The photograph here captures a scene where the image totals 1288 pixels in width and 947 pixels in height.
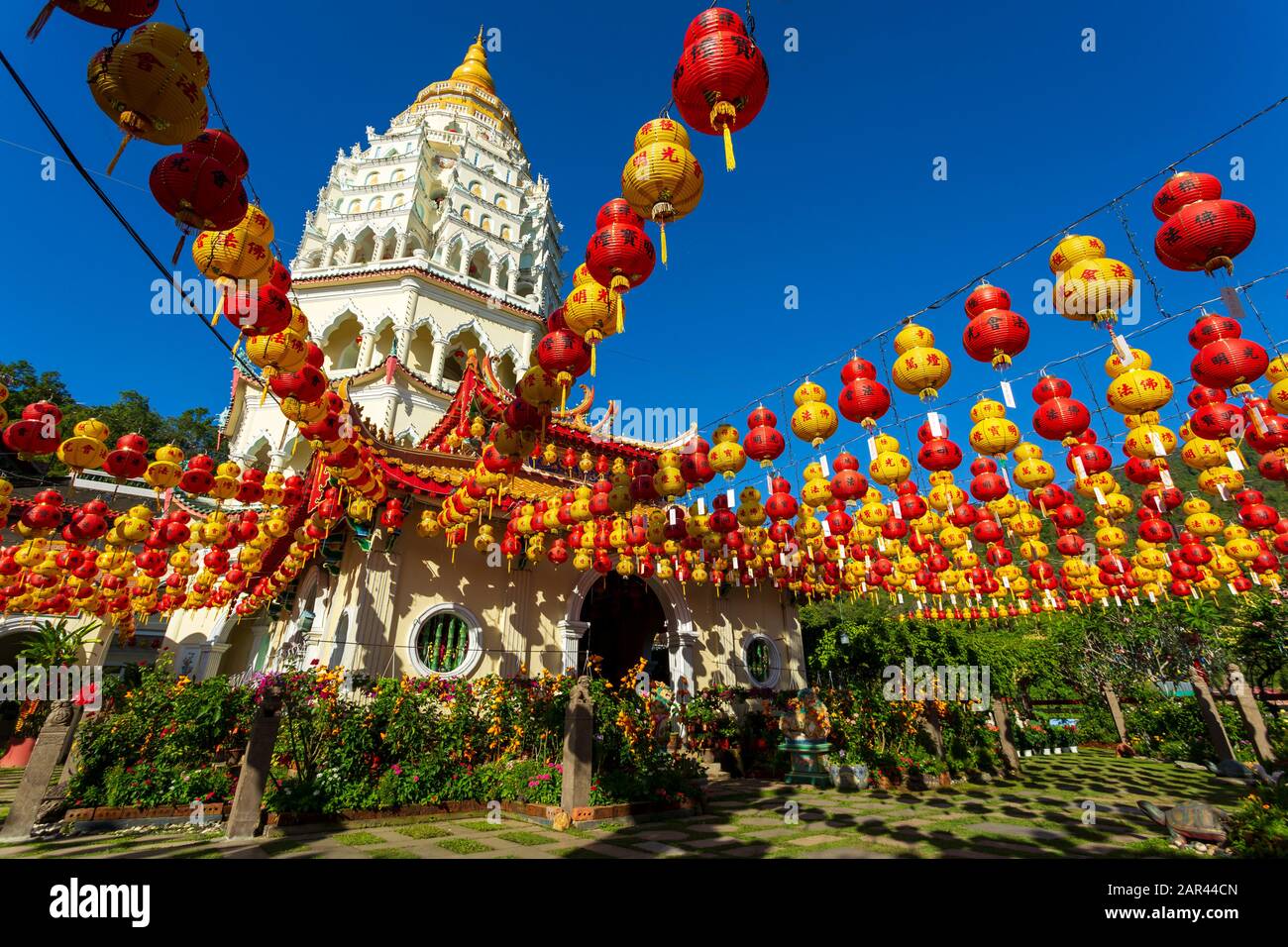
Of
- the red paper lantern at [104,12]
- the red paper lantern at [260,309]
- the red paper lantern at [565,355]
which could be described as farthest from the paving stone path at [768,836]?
the red paper lantern at [104,12]

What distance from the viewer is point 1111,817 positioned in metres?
8.32

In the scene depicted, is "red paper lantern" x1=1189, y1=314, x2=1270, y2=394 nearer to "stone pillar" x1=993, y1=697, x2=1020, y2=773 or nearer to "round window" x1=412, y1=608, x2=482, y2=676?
"stone pillar" x1=993, y1=697, x2=1020, y2=773

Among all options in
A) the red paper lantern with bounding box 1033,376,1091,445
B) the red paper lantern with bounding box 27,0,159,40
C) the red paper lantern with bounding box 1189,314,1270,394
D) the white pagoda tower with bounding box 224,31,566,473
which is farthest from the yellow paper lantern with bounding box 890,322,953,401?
the white pagoda tower with bounding box 224,31,566,473

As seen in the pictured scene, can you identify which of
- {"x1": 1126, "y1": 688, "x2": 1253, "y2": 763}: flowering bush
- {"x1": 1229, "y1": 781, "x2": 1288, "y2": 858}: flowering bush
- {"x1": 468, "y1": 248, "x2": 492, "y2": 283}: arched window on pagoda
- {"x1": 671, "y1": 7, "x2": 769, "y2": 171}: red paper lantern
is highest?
{"x1": 468, "y1": 248, "x2": 492, "y2": 283}: arched window on pagoda

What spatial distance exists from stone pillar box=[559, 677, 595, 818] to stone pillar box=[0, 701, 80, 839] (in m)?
6.12

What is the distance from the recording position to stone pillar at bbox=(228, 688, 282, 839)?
21.6ft

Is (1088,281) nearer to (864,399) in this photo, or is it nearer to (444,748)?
(864,399)

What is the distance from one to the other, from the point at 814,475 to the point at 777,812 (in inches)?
205

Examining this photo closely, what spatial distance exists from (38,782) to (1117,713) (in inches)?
1016

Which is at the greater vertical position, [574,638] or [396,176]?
[396,176]

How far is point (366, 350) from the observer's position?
76.7ft

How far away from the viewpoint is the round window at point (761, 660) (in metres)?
15.8
